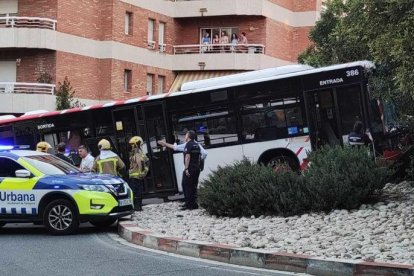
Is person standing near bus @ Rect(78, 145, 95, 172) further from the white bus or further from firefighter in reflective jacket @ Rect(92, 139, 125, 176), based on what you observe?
the white bus

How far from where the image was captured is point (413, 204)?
469 inches

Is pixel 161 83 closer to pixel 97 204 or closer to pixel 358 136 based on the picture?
pixel 358 136

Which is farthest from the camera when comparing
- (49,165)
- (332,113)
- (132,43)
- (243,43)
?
(243,43)

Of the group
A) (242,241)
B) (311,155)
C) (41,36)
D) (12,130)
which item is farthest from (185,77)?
(242,241)

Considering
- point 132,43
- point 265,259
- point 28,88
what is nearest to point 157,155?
point 265,259

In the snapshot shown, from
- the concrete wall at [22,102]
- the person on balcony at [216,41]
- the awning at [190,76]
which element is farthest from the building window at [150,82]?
the concrete wall at [22,102]

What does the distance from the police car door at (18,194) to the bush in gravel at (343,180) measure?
5.23 metres

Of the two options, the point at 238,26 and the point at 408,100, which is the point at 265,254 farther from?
the point at 238,26

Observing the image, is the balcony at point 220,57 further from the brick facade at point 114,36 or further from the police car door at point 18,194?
the police car door at point 18,194

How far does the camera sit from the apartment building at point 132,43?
107 feet

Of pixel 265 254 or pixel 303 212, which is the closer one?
pixel 265 254

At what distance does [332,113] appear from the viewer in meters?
16.1

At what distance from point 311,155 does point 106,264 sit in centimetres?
574

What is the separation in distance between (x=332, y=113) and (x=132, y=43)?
22957 millimetres
